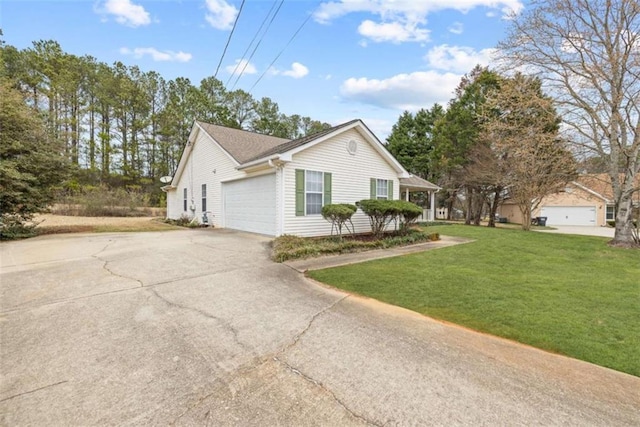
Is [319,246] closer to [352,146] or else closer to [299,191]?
[299,191]

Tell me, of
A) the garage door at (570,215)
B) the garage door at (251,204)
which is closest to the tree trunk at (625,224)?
the garage door at (251,204)

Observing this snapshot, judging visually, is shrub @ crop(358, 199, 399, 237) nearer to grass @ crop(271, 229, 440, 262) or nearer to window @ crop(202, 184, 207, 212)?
grass @ crop(271, 229, 440, 262)

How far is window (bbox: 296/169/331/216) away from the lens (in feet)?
32.7

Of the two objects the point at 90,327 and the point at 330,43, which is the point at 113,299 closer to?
the point at 90,327

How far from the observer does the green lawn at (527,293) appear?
327 centimetres

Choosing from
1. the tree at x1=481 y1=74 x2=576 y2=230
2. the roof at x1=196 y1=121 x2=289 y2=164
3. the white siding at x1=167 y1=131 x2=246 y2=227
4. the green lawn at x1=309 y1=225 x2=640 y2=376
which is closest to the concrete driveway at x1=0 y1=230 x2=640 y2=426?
the green lawn at x1=309 y1=225 x2=640 y2=376

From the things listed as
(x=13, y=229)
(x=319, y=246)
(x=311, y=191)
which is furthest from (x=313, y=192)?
(x=13, y=229)

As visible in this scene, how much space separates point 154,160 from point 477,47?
3112cm

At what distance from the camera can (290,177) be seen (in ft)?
31.9

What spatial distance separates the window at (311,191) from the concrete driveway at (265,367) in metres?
5.52

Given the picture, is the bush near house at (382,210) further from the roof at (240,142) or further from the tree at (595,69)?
the tree at (595,69)

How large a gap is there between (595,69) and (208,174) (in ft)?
53.3

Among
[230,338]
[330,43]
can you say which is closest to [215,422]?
[230,338]

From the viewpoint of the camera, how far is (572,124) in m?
11.2
